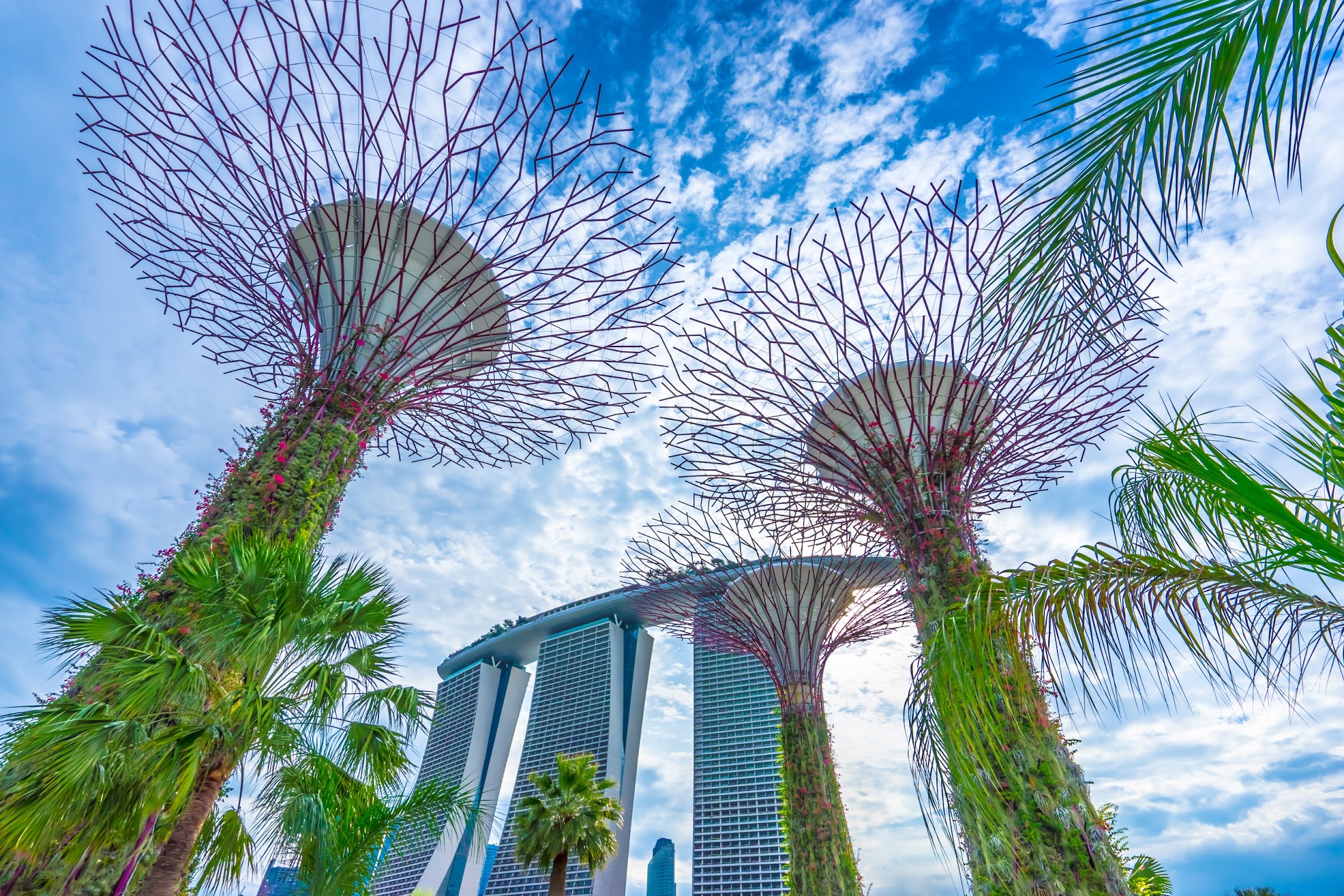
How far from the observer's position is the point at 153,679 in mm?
4996

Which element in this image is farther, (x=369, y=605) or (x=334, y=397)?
(x=334, y=397)

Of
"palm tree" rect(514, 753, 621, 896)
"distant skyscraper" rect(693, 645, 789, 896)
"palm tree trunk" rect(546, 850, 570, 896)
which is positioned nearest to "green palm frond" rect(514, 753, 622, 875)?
"palm tree" rect(514, 753, 621, 896)

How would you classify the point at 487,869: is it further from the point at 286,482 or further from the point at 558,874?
the point at 286,482

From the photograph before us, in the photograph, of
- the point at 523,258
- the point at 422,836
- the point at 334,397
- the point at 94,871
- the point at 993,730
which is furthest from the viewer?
the point at 422,836

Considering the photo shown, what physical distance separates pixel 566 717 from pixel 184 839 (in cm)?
6289

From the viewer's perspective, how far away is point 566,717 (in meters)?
63.9

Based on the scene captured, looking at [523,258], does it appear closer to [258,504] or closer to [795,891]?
[258,504]

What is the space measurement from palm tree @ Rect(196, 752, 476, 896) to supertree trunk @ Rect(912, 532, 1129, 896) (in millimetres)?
5739

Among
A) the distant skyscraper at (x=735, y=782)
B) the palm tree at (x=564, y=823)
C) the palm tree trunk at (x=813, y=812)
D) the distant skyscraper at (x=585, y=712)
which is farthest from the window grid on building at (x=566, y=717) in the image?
the palm tree trunk at (x=813, y=812)

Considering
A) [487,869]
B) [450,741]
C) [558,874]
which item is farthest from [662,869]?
[558,874]

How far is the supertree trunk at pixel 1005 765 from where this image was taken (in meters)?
3.30

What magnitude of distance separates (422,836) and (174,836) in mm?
5075

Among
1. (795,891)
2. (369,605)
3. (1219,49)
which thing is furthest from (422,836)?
(1219,49)

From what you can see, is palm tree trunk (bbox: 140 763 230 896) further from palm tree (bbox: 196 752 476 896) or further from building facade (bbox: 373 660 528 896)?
building facade (bbox: 373 660 528 896)
